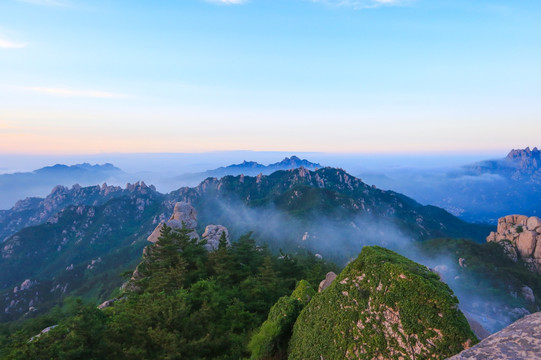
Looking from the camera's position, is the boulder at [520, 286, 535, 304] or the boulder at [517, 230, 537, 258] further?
the boulder at [517, 230, 537, 258]

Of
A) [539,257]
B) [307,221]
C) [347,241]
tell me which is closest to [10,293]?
[307,221]

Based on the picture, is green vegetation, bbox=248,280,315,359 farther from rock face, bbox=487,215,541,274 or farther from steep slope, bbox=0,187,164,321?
rock face, bbox=487,215,541,274

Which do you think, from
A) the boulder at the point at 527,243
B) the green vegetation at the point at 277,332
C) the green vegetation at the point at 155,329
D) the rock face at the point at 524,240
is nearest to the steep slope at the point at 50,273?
the green vegetation at the point at 155,329

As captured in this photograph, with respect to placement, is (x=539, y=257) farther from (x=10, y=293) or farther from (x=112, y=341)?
(x=10, y=293)

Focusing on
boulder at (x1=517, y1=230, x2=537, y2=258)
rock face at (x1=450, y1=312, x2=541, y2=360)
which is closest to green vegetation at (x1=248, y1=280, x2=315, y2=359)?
rock face at (x1=450, y1=312, x2=541, y2=360)

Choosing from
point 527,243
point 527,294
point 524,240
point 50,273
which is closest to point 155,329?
point 527,294
